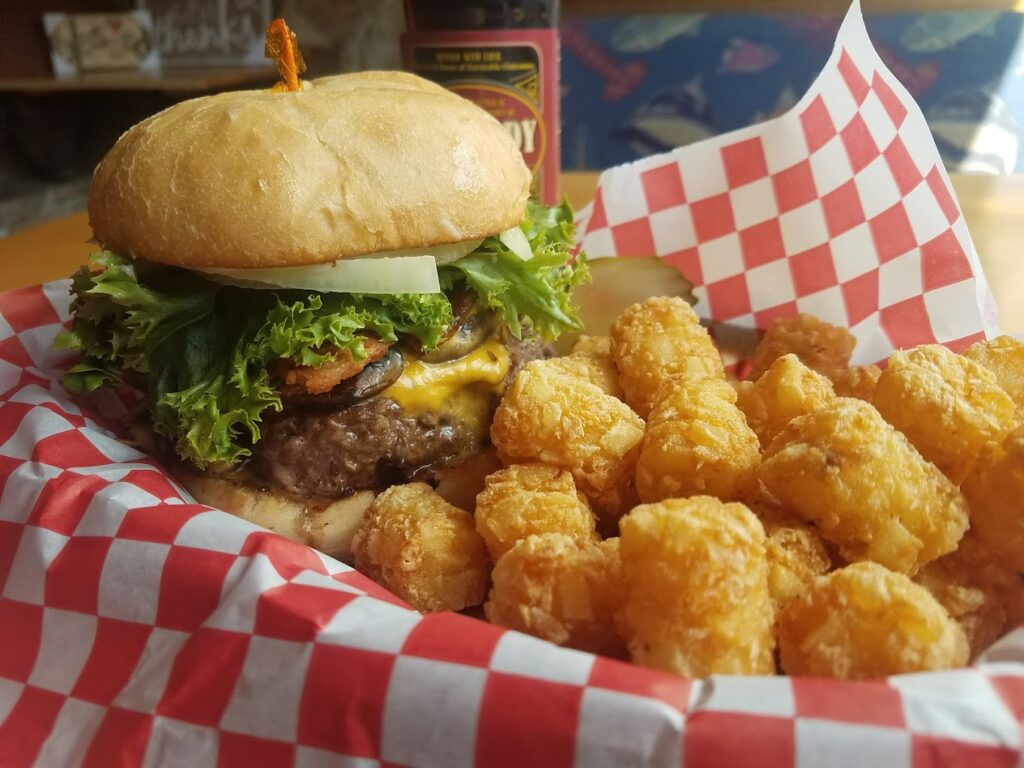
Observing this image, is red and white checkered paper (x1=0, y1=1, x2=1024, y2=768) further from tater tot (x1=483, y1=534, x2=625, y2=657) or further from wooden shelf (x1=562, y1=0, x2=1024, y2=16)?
wooden shelf (x1=562, y1=0, x2=1024, y2=16)

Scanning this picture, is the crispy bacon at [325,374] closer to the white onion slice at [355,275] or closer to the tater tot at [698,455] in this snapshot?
the white onion slice at [355,275]

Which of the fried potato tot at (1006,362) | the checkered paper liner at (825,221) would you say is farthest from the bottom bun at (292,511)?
the checkered paper liner at (825,221)

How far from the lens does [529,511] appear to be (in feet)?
4.39

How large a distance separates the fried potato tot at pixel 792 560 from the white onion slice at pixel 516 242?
78cm

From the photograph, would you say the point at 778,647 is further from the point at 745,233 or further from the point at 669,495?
the point at 745,233

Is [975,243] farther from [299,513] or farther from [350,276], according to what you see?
[299,513]

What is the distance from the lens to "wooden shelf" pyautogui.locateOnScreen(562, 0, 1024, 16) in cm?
527

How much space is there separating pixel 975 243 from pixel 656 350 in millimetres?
1855

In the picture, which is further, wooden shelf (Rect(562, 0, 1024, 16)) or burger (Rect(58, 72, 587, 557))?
wooden shelf (Rect(562, 0, 1024, 16))

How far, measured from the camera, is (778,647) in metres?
1.13

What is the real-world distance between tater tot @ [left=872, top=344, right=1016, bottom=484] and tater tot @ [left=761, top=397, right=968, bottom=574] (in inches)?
2.2

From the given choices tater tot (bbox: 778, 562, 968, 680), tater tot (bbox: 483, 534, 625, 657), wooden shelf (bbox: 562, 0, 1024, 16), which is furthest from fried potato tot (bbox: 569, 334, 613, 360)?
wooden shelf (bbox: 562, 0, 1024, 16)

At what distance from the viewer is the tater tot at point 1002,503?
1.17 metres

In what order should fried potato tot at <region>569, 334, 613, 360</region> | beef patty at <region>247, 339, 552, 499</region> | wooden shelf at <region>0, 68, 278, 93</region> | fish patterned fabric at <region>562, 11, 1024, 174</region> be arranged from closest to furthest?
beef patty at <region>247, 339, 552, 499</region>, fried potato tot at <region>569, 334, 613, 360</region>, fish patterned fabric at <region>562, 11, 1024, 174</region>, wooden shelf at <region>0, 68, 278, 93</region>
